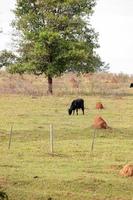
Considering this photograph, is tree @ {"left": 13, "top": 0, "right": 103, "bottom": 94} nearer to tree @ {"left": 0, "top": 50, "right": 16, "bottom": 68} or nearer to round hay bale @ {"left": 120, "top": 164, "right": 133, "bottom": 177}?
tree @ {"left": 0, "top": 50, "right": 16, "bottom": 68}

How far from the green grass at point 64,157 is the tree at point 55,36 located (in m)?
17.0

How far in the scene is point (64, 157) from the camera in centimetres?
2745

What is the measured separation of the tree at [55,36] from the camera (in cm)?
6469

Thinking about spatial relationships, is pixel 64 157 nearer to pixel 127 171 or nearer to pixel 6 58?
pixel 127 171

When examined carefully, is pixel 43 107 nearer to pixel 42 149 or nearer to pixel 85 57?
pixel 85 57

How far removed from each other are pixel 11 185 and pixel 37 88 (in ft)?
161

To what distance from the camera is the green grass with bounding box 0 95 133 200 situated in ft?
69.0

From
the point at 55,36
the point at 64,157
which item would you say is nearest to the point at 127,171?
the point at 64,157

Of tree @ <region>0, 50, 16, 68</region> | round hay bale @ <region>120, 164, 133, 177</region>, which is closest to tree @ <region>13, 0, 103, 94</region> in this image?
tree @ <region>0, 50, 16, 68</region>

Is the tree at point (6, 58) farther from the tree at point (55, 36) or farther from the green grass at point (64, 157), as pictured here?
the green grass at point (64, 157)

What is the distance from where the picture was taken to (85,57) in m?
63.9

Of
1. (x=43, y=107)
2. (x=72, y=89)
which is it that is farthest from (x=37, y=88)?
(x=43, y=107)

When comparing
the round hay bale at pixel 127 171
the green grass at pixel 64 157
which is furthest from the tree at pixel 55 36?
the round hay bale at pixel 127 171

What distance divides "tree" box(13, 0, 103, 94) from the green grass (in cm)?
1698
